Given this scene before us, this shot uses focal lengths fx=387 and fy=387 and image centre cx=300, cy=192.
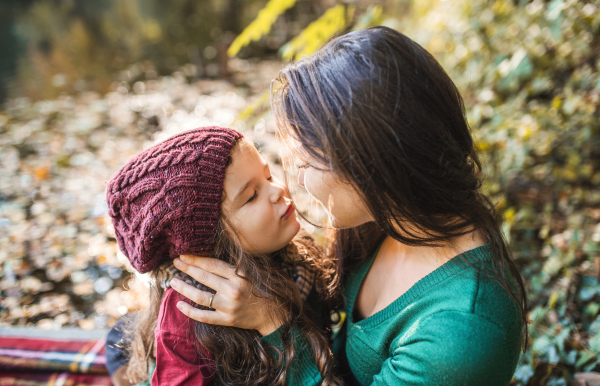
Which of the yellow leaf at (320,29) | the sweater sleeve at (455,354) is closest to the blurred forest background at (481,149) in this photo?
the yellow leaf at (320,29)

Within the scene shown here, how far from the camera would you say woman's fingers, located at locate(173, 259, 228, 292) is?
1398mm

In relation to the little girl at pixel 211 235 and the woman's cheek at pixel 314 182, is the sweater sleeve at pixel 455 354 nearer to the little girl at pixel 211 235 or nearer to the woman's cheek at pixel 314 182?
the little girl at pixel 211 235

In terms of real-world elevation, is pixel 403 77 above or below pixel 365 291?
above

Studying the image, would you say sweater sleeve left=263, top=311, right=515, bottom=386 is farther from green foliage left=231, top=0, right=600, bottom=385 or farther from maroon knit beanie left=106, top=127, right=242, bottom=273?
green foliage left=231, top=0, right=600, bottom=385

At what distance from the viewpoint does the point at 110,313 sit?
3.10 metres

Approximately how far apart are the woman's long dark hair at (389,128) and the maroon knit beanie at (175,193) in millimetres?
332

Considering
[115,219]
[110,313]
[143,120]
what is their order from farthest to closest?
1. [143,120]
2. [110,313]
3. [115,219]

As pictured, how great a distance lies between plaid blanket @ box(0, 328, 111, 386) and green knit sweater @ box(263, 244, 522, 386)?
152 centimetres

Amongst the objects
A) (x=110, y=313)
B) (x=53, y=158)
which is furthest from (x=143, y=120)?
(x=110, y=313)

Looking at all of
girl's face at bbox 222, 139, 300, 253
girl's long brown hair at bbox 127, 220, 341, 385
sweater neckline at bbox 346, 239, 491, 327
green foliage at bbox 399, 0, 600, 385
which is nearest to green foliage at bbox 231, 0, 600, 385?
green foliage at bbox 399, 0, 600, 385

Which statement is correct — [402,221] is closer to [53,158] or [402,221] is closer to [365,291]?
[365,291]

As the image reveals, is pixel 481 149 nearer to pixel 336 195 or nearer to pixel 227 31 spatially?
pixel 336 195

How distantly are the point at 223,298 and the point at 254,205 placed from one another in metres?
0.36

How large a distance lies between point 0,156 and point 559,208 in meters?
6.46
